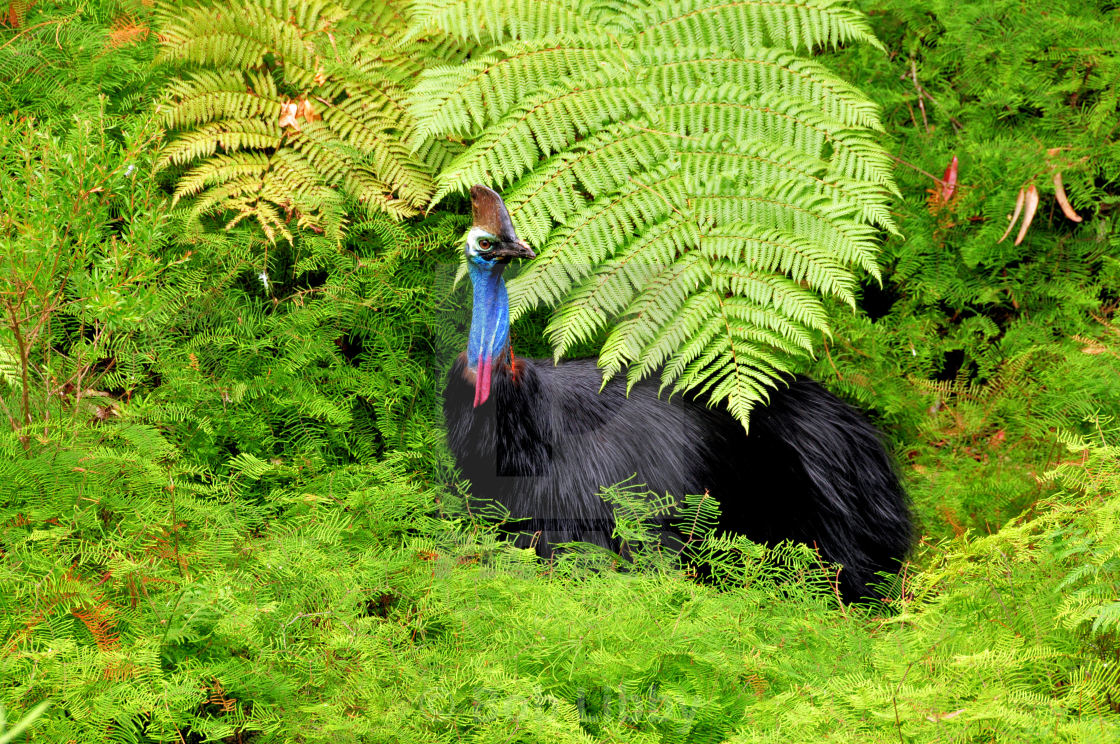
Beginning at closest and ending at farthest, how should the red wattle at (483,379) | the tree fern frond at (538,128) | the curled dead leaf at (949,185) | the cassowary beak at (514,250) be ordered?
the cassowary beak at (514,250) < the red wattle at (483,379) < the tree fern frond at (538,128) < the curled dead leaf at (949,185)

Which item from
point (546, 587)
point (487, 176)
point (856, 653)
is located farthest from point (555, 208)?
point (856, 653)

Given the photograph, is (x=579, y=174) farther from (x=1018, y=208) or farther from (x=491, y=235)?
(x=1018, y=208)

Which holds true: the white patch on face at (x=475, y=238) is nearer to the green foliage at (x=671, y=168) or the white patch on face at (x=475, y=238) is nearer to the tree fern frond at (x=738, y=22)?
the green foliage at (x=671, y=168)

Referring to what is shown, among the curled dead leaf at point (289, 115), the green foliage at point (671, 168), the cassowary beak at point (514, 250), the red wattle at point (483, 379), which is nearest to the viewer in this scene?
the cassowary beak at point (514, 250)

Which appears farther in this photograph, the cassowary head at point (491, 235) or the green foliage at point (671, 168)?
the green foliage at point (671, 168)

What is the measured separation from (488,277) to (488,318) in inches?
5.6

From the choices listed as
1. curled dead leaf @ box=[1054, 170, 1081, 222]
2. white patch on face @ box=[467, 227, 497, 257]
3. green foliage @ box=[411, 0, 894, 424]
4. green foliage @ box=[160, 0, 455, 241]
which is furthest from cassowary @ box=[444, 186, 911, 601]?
curled dead leaf @ box=[1054, 170, 1081, 222]

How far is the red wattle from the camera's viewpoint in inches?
Result: 123

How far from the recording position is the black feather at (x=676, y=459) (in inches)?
126

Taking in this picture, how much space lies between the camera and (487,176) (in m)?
3.68

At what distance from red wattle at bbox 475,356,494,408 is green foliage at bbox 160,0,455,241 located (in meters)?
1.03

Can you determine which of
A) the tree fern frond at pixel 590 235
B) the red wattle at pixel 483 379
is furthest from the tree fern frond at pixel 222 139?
the red wattle at pixel 483 379

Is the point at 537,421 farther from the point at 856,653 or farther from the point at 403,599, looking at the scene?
the point at 856,653

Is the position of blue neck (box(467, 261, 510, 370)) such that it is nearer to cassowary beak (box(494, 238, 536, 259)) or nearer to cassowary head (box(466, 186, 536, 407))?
cassowary head (box(466, 186, 536, 407))
